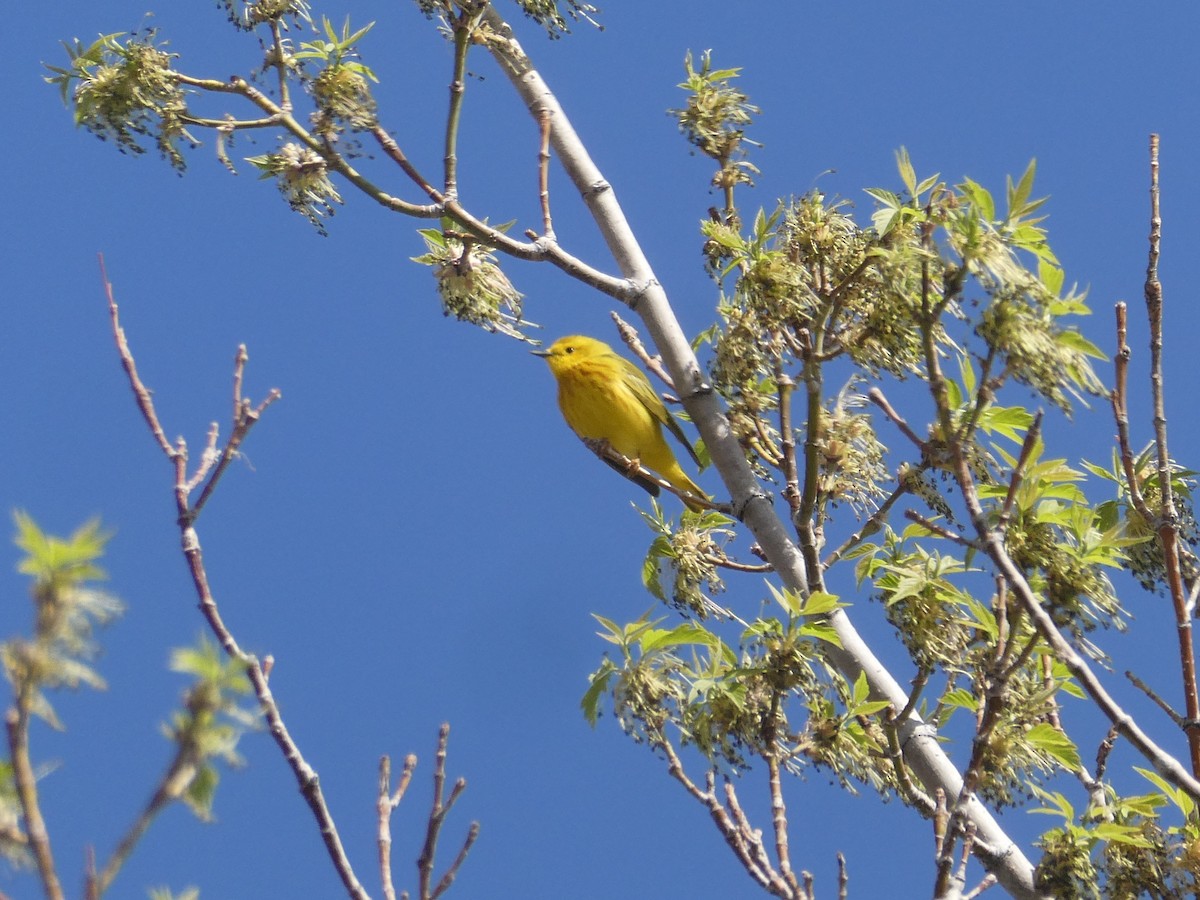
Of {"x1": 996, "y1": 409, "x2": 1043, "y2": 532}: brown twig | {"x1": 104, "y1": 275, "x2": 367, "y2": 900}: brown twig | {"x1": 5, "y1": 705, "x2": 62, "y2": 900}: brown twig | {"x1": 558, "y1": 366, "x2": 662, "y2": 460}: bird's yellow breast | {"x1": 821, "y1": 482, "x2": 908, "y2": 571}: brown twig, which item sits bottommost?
{"x1": 5, "y1": 705, "x2": 62, "y2": 900}: brown twig

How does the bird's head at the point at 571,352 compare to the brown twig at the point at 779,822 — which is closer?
the brown twig at the point at 779,822

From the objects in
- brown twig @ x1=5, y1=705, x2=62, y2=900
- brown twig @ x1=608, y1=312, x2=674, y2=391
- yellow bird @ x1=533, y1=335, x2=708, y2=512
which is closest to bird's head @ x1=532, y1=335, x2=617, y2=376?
yellow bird @ x1=533, y1=335, x2=708, y2=512

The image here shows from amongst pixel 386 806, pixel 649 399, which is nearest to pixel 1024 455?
pixel 386 806

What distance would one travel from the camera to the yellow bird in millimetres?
6621

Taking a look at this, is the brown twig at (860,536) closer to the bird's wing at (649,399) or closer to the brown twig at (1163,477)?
the brown twig at (1163,477)

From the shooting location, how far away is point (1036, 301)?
2.84 m

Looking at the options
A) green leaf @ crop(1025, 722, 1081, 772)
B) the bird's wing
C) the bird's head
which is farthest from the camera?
the bird's head

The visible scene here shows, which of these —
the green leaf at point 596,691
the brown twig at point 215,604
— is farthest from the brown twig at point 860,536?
the brown twig at point 215,604

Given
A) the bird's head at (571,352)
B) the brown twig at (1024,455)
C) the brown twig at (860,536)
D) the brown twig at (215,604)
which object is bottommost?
the brown twig at (215,604)

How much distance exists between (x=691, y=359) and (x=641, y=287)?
0.30m

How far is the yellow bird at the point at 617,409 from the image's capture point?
21.7 feet

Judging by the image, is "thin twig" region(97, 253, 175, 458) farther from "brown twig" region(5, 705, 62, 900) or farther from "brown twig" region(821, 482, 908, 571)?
"brown twig" region(821, 482, 908, 571)

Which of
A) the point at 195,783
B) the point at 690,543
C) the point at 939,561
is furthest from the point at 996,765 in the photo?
the point at 195,783

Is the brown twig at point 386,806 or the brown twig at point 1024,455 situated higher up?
the brown twig at point 1024,455
